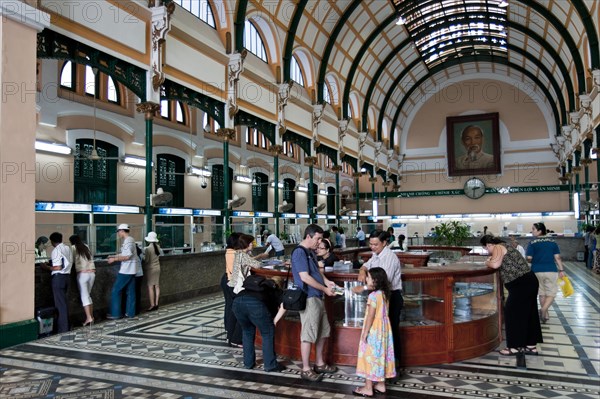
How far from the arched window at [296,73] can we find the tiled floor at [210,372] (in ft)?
45.0

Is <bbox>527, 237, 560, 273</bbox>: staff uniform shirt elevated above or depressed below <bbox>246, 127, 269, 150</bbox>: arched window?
below

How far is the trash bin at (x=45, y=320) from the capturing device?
6.89 m

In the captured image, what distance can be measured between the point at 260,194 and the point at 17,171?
56.7ft

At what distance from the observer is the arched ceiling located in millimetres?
18106

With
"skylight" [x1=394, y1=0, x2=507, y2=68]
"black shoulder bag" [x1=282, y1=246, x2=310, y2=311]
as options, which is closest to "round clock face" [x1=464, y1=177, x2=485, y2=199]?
"skylight" [x1=394, y1=0, x2=507, y2=68]

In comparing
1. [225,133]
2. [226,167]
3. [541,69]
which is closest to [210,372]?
[226,167]

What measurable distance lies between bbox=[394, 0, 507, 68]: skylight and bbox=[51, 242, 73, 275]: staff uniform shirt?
60.2 feet

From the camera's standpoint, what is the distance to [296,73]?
19266mm

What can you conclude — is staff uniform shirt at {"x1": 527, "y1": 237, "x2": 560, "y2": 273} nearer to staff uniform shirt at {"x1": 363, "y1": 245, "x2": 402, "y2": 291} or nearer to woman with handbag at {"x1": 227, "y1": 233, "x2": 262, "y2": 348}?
staff uniform shirt at {"x1": 363, "y1": 245, "x2": 402, "y2": 291}

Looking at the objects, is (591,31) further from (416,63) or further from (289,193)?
(289,193)

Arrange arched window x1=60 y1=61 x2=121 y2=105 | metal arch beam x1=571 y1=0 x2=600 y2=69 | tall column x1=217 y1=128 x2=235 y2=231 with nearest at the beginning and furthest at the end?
tall column x1=217 y1=128 x2=235 y2=231
arched window x1=60 y1=61 x2=121 y2=105
metal arch beam x1=571 y1=0 x2=600 y2=69

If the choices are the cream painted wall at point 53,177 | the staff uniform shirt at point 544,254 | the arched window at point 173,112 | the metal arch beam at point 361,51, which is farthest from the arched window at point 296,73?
the staff uniform shirt at point 544,254

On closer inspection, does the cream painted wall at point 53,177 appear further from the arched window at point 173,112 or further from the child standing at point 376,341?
the child standing at point 376,341

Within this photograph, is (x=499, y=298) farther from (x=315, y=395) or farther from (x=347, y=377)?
(x=315, y=395)
